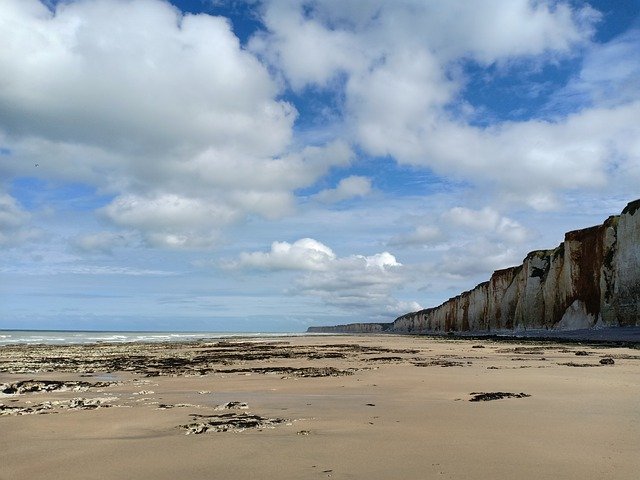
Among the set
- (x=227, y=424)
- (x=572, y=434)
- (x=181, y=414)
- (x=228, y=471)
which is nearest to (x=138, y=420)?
(x=181, y=414)

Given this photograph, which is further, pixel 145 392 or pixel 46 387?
pixel 46 387

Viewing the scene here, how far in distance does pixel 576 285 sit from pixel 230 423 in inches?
1789

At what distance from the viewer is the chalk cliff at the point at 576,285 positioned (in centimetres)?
3500

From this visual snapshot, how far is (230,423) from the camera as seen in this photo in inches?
209

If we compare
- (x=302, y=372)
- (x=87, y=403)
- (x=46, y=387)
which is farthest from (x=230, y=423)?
(x=302, y=372)

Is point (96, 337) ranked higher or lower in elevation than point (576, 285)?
lower

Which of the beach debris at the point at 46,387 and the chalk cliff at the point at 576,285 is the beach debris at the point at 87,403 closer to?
the beach debris at the point at 46,387

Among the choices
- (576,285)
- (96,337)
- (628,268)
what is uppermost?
(628,268)

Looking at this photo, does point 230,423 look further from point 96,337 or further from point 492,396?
point 96,337

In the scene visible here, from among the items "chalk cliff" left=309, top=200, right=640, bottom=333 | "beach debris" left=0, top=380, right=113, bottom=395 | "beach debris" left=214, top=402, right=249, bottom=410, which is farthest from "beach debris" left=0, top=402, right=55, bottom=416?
"chalk cliff" left=309, top=200, right=640, bottom=333

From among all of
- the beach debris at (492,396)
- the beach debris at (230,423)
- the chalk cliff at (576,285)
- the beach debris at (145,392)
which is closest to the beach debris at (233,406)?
the beach debris at (230,423)

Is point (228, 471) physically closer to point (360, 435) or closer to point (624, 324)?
point (360, 435)

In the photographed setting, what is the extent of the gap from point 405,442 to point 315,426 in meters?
1.17

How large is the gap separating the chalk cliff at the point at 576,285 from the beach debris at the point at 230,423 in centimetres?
3566
